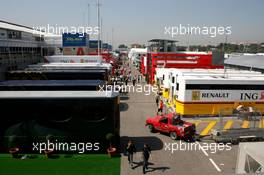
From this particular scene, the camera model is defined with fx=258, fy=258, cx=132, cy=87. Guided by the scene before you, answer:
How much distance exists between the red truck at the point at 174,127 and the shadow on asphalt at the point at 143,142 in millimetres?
883

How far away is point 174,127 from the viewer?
15.7m

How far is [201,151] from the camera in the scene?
1410 cm

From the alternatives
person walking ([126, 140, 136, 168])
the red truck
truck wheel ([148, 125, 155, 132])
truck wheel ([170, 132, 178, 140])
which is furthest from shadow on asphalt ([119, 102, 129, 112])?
person walking ([126, 140, 136, 168])

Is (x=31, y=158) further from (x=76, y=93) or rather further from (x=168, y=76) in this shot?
(x=168, y=76)

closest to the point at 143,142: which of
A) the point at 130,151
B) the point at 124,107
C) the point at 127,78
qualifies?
the point at 130,151

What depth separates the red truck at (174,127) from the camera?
15492 mm

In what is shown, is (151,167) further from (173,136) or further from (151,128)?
(151,128)

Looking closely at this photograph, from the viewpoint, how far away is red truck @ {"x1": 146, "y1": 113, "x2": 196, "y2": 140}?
610 inches

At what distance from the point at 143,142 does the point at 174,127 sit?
2137 mm

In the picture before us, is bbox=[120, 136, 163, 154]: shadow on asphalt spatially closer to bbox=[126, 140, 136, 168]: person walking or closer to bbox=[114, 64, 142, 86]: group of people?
bbox=[126, 140, 136, 168]: person walking

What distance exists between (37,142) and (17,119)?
1.53 m

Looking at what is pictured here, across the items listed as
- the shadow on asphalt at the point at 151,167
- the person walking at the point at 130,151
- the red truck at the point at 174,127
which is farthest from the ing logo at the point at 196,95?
the person walking at the point at 130,151

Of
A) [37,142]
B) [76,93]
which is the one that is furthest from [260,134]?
[37,142]

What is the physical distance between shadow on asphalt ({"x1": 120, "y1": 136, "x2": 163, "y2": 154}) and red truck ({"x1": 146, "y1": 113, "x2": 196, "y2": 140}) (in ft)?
2.90
